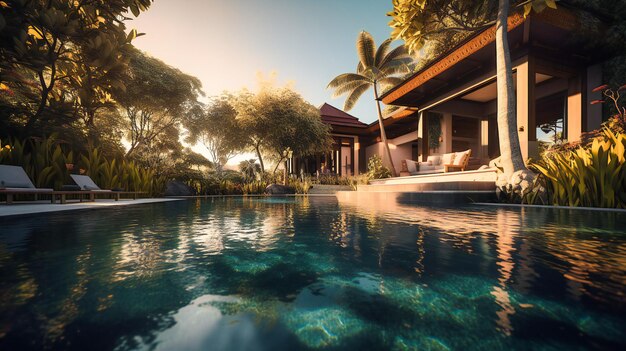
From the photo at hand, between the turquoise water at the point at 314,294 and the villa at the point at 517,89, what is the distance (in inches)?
312

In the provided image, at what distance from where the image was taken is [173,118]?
2069cm

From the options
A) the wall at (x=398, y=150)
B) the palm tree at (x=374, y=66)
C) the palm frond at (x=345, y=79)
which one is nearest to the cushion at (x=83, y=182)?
the palm tree at (x=374, y=66)

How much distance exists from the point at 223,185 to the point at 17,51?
10325 mm

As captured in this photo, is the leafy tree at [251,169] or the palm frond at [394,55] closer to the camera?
the palm frond at [394,55]

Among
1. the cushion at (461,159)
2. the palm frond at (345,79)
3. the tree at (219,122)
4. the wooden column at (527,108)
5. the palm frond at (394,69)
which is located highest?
the palm frond at (394,69)

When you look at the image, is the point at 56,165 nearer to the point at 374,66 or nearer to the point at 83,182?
the point at 83,182

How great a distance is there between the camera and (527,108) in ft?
26.4

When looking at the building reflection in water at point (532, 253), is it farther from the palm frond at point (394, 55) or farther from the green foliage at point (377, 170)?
the palm frond at point (394, 55)

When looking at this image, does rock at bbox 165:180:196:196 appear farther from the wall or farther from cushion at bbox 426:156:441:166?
the wall

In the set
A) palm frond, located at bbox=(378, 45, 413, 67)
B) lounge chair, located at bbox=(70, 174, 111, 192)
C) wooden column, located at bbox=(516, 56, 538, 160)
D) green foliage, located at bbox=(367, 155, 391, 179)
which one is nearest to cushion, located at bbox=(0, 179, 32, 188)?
lounge chair, located at bbox=(70, 174, 111, 192)

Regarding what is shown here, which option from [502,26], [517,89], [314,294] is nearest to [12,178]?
[314,294]

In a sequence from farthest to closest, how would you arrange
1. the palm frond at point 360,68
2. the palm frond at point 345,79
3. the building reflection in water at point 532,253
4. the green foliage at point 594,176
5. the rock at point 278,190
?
the palm frond at point 360,68 < the palm frond at point 345,79 < the rock at point 278,190 < the green foliage at point 594,176 < the building reflection in water at point 532,253

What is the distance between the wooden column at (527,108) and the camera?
7984 mm

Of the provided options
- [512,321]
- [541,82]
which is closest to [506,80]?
[541,82]
